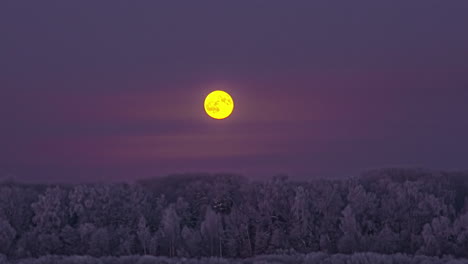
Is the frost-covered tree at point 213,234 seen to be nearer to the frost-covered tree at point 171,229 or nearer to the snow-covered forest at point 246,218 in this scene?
the snow-covered forest at point 246,218

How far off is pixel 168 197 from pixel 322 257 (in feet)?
38.3

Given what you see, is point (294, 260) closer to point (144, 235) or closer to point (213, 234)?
point (213, 234)

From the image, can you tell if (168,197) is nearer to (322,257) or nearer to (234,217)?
(234,217)

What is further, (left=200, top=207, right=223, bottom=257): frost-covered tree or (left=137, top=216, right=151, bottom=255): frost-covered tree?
(left=200, top=207, right=223, bottom=257): frost-covered tree

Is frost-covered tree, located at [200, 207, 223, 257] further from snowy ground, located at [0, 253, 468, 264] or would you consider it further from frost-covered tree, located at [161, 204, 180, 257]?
snowy ground, located at [0, 253, 468, 264]

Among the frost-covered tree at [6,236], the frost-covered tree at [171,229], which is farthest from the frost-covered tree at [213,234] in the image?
the frost-covered tree at [6,236]

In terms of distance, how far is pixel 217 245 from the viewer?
30.5 meters

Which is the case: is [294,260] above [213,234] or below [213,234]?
below

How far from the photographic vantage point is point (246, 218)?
3206cm

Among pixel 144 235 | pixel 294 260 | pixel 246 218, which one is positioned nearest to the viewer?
pixel 294 260

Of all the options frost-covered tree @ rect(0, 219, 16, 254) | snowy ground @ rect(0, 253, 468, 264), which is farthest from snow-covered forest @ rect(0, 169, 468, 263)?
snowy ground @ rect(0, 253, 468, 264)

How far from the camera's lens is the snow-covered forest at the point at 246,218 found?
98.4 ft

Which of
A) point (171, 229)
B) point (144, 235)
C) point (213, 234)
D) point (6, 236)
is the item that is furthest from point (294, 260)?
point (6, 236)

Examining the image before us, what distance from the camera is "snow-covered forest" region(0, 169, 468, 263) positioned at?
30.0 metres
